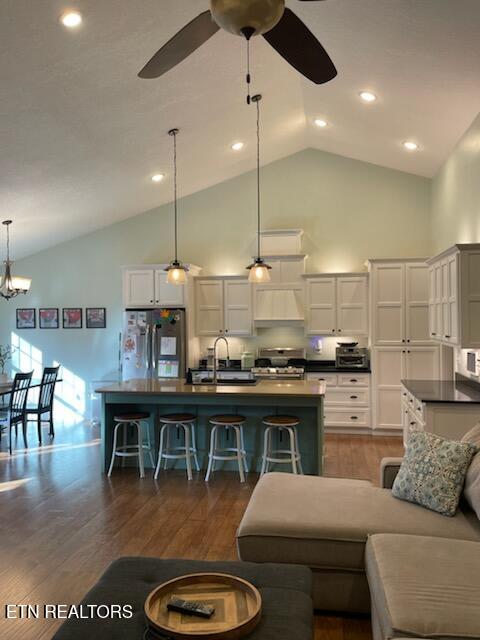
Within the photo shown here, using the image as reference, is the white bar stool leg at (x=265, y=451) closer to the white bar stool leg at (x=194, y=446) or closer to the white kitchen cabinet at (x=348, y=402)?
the white bar stool leg at (x=194, y=446)

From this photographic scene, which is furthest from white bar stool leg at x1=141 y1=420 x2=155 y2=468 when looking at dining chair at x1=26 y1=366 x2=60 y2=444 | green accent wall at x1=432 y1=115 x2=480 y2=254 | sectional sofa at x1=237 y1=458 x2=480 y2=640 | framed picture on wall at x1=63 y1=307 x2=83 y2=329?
green accent wall at x1=432 y1=115 x2=480 y2=254

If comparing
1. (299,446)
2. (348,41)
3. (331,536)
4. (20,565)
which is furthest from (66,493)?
(348,41)

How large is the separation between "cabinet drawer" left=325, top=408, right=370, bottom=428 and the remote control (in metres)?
5.32

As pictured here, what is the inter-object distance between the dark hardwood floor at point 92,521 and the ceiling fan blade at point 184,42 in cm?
282

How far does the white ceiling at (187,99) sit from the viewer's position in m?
3.57

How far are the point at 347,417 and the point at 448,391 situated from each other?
237 cm

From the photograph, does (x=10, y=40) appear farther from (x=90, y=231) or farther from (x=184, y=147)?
(x=90, y=231)

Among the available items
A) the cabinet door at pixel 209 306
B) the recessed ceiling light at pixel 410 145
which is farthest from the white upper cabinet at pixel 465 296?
the cabinet door at pixel 209 306

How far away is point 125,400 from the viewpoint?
5180 mm

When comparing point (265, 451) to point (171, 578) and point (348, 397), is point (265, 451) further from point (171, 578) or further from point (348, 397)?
point (171, 578)

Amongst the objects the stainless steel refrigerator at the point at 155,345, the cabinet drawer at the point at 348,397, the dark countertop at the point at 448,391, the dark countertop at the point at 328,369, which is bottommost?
the cabinet drawer at the point at 348,397

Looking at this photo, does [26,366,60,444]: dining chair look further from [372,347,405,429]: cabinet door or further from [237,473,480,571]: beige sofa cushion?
[237,473,480,571]: beige sofa cushion

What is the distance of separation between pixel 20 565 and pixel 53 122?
3.53m

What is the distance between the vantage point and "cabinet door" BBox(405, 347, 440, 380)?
6805 millimetres
